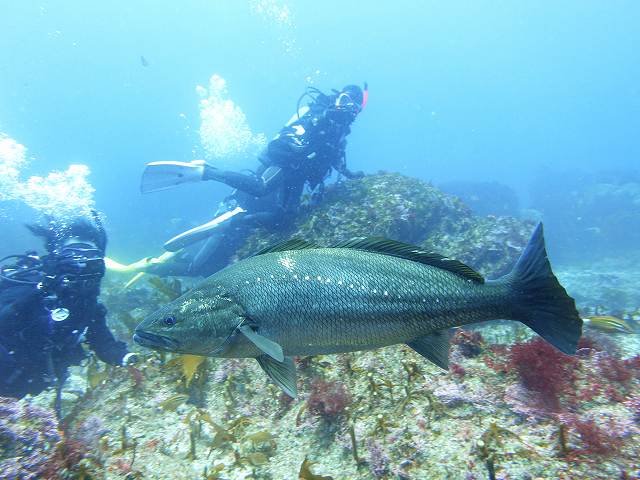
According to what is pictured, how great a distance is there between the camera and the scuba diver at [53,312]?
4.95 m

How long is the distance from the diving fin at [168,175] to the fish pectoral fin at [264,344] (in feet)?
28.5

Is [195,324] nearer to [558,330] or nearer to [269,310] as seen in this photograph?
[269,310]

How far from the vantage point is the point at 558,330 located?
2.38 m

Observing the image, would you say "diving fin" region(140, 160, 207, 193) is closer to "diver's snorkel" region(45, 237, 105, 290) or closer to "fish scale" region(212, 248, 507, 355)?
"diver's snorkel" region(45, 237, 105, 290)

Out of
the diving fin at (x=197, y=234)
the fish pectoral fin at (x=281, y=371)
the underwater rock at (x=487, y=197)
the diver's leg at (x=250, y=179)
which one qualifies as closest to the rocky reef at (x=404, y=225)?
the diving fin at (x=197, y=234)

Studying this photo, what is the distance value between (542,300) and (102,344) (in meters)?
6.45

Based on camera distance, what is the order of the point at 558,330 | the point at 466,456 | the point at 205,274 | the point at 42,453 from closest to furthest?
the point at 558,330 → the point at 466,456 → the point at 42,453 → the point at 205,274

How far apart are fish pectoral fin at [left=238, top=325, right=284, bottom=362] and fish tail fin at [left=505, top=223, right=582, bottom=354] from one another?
1.67 m

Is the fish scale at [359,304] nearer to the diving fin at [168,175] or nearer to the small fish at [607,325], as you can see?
the small fish at [607,325]

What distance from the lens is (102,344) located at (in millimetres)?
5953

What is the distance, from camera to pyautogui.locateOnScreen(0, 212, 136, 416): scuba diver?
495 cm

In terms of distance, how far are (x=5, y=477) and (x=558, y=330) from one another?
14.4 feet

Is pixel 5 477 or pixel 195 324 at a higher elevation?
Result: pixel 195 324

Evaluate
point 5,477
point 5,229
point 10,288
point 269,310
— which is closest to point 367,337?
point 269,310
